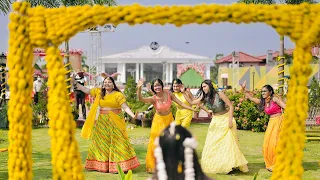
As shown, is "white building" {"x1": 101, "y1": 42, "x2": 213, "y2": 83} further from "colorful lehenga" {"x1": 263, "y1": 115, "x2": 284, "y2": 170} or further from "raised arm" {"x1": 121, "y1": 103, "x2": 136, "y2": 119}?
"raised arm" {"x1": 121, "y1": 103, "x2": 136, "y2": 119}

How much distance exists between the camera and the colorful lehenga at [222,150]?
276 inches

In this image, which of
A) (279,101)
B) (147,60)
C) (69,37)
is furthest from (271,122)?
(147,60)

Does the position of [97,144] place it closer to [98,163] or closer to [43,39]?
[98,163]

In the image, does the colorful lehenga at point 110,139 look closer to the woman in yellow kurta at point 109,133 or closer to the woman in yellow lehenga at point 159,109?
the woman in yellow kurta at point 109,133

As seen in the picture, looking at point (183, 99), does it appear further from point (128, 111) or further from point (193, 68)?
point (193, 68)

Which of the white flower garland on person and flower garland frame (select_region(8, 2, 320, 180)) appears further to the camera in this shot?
flower garland frame (select_region(8, 2, 320, 180))

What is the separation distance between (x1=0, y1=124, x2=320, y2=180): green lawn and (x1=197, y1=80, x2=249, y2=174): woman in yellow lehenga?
181mm

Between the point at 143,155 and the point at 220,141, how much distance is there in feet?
7.67

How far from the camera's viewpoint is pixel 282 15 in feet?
8.46

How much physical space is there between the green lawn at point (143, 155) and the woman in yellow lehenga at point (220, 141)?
181 mm

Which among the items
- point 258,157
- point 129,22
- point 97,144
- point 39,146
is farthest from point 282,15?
point 39,146

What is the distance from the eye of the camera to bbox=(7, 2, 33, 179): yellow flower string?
2699 mm

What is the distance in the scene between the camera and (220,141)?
7.13 meters

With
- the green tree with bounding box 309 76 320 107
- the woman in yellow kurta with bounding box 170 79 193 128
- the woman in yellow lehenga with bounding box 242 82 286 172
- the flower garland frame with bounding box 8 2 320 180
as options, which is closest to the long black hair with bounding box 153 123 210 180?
the flower garland frame with bounding box 8 2 320 180
